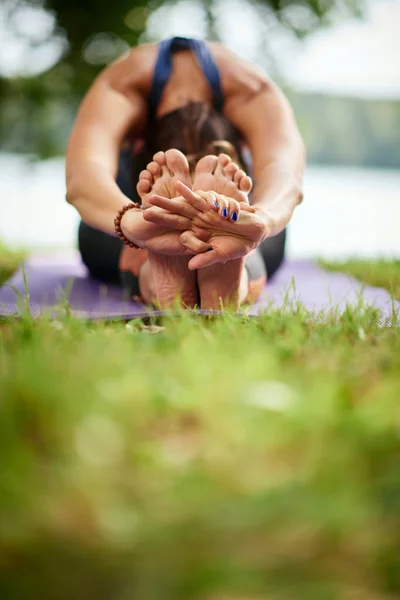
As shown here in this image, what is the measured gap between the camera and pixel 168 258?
146cm

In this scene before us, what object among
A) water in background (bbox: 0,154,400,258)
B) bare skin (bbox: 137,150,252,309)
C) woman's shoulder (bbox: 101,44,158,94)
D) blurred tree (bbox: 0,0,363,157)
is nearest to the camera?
bare skin (bbox: 137,150,252,309)

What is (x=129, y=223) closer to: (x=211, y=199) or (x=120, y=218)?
(x=120, y=218)

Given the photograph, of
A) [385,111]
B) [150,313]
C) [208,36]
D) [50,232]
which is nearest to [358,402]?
[150,313]

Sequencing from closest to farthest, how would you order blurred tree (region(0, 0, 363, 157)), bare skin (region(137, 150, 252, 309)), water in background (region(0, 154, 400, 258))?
bare skin (region(137, 150, 252, 309)) < blurred tree (region(0, 0, 363, 157)) < water in background (region(0, 154, 400, 258))

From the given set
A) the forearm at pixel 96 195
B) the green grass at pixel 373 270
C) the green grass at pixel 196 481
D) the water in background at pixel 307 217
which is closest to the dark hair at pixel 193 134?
the forearm at pixel 96 195

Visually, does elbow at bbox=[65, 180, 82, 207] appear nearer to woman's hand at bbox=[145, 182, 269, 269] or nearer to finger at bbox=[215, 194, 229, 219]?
woman's hand at bbox=[145, 182, 269, 269]

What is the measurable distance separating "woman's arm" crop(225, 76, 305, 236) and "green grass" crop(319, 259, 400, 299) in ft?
1.78

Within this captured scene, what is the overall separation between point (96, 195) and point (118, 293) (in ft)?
1.26

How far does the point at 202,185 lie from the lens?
1.42 metres

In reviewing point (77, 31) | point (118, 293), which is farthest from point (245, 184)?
point (77, 31)

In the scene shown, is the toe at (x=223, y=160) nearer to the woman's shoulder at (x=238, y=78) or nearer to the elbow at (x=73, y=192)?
the elbow at (x=73, y=192)

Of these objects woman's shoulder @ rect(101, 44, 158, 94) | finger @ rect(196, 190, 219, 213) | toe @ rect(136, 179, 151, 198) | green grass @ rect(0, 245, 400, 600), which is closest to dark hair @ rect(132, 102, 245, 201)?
woman's shoulder @ rect(101, 44, 158, 94)

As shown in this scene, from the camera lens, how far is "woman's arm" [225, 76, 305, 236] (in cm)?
162

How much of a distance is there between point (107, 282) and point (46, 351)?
4.32 feet
